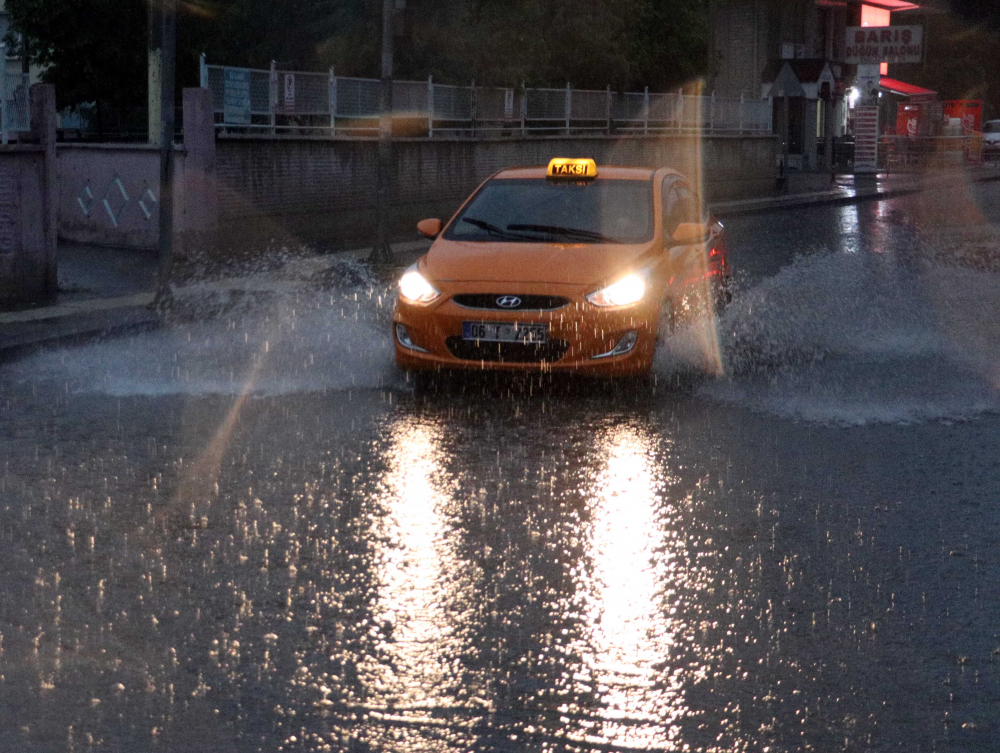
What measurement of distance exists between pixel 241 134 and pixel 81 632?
58.4 ft

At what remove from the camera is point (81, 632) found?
4.84 m

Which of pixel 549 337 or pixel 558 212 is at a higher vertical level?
pixel 558 212

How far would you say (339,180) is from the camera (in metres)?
24.5

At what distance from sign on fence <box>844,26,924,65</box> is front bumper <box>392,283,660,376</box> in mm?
46885

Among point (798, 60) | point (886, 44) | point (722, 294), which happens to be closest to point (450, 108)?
point (722, 294)

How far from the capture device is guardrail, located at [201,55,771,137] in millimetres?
22156

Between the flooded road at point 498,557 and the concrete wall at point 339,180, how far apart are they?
11.2m

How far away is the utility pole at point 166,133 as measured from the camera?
43.6 ft

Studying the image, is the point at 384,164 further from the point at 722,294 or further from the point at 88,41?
the point at 88,41

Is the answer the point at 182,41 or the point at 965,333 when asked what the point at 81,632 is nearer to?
the point at 965,333

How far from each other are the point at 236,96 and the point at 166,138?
7839mm

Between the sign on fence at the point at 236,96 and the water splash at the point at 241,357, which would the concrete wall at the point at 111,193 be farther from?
the water splash at the point at 241,357

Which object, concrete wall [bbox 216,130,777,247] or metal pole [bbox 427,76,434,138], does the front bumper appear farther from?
metal pole [bbox 427,76,434,138]

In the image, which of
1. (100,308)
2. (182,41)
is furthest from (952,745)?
(182,41)
